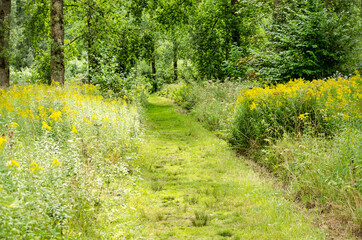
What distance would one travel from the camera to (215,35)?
1808 cm

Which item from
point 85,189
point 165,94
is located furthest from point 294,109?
point 165,94

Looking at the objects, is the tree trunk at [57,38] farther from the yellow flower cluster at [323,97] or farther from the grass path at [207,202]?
the yellow flower cluster at [323,97]

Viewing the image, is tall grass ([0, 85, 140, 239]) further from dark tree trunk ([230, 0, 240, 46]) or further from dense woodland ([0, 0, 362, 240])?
dark tree trunk ([230, 0, 240, 46])

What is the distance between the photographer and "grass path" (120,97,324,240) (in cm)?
397

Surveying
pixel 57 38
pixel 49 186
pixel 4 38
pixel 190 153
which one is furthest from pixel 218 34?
pixel 49 186

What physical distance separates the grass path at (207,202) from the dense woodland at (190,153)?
0.9 inches

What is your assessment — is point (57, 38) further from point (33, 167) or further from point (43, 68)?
point (33, 167)

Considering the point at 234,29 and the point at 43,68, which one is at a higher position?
the point at 234,29

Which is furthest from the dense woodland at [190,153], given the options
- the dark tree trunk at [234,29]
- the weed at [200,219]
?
the dark tree trunk at [234,29]

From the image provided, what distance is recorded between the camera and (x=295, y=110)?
6.19 m

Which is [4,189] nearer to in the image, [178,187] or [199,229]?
[199,229]

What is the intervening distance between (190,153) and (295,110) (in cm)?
298

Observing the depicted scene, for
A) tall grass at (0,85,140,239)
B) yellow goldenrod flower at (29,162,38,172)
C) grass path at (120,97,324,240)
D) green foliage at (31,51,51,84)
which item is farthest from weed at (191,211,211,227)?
green foliage at (31,51,51,84)

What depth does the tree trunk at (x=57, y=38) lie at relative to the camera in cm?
970
